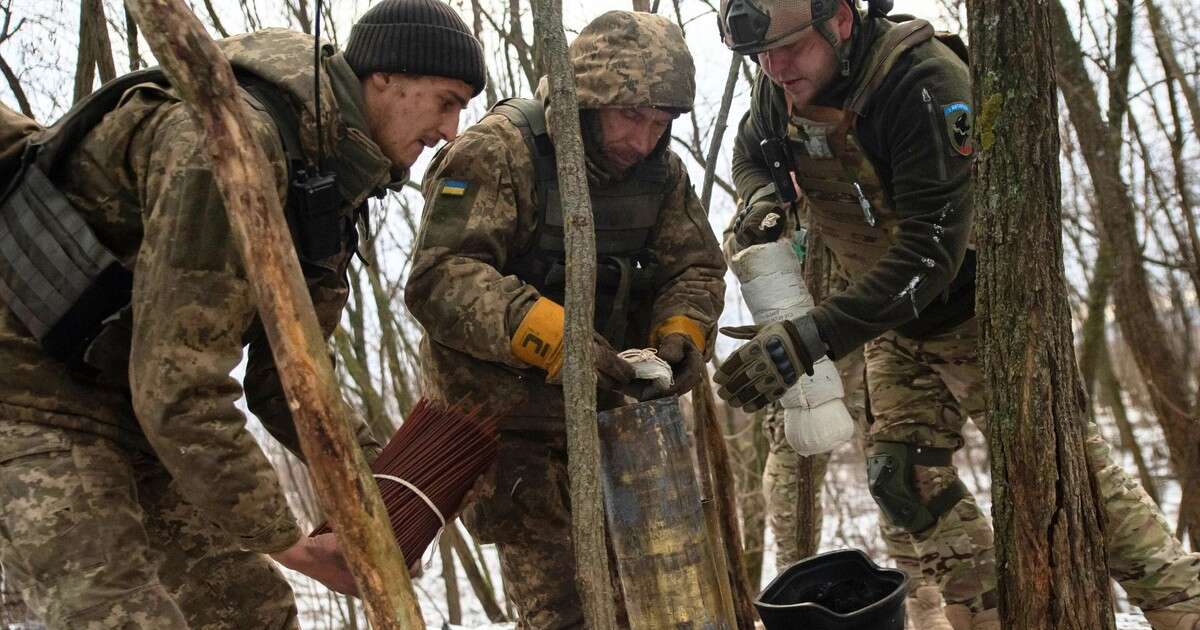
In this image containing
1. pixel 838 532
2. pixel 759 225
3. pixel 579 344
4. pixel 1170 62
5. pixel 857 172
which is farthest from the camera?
pixel 838 532

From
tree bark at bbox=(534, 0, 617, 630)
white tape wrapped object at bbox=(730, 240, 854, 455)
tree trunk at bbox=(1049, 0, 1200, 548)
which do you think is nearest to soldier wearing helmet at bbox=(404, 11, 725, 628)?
white tape wrapped object at bbox=(730, 240, 854, 455)

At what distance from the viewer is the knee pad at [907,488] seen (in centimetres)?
379

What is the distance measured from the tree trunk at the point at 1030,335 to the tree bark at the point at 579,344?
1045 millimetres

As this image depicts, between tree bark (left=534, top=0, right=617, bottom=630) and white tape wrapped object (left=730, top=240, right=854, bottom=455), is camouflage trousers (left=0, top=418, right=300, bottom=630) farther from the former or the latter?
white tape wrapped object (left=730, top=240, right=854, bottom=455)

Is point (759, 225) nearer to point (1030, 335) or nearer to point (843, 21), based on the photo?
point (843, 21)

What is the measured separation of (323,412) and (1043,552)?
5.85ft

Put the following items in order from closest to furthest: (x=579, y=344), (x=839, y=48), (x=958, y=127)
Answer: (x=579, y=344) → (x=958, y=127) → (x=839, y=48)

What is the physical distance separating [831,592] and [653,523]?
2.88 feet

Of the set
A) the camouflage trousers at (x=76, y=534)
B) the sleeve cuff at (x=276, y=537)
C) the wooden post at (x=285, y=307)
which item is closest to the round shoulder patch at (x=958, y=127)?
the wooden post at (x=285, y=307)

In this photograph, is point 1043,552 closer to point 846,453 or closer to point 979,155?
point 979,155

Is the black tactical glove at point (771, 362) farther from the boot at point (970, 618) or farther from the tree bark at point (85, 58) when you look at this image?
the tree bark at point (85, 58)

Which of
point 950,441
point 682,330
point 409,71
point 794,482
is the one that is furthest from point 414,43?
point 794,482

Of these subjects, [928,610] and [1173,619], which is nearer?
[1173,619]

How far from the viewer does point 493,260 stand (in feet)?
10.2
